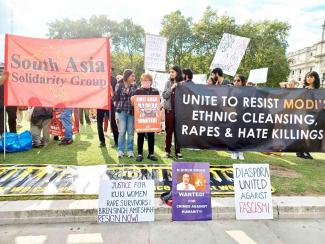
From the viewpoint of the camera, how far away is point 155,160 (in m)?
6.59

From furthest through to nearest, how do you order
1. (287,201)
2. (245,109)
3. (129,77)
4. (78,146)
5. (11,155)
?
(78,146) → (11,155) → (129,77) → (245,109) → (287,201)

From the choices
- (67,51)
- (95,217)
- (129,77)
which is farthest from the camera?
(129,77)

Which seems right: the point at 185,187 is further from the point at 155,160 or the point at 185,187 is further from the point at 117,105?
the point at 117,105

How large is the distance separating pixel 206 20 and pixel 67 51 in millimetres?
41994

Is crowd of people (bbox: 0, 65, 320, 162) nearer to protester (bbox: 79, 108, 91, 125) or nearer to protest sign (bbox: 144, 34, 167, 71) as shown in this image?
protest sign (bbox: 144, 34, 167, 71)

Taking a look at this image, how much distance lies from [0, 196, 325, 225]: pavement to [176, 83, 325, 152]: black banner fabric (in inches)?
33.8

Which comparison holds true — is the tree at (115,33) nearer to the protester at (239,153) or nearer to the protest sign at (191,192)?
the protester at (239,153)

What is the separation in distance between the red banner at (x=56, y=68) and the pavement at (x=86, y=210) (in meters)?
2.11

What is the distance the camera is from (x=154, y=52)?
10.3 m

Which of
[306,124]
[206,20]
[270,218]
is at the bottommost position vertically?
[270,218]

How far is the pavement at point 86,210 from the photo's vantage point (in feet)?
13.4

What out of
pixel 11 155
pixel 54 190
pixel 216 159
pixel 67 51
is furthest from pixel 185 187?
pixel 11 155

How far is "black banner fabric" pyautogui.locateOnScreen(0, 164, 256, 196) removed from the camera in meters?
4.83

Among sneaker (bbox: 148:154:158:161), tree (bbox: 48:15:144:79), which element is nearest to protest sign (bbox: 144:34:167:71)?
sneaker (bbox: 148:154:158:161)
